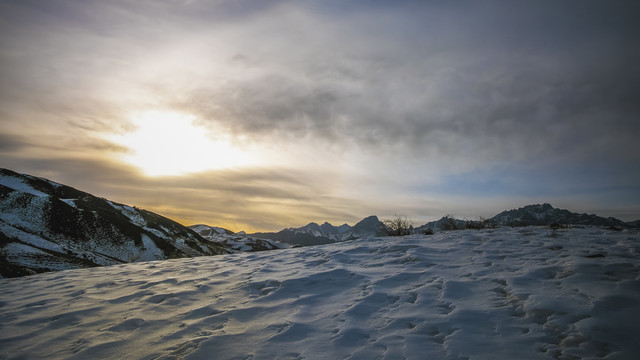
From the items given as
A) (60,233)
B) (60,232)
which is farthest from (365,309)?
(60,232)

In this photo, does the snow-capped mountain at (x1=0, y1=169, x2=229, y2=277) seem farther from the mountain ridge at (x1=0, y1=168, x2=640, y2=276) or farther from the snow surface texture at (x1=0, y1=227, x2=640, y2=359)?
the snow surface texture at (x1=0, y1=227, x2=640, y2=359)

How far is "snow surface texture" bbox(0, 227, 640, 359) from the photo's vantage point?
12.0 feet

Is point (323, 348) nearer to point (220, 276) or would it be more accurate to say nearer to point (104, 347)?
point (104, 347)

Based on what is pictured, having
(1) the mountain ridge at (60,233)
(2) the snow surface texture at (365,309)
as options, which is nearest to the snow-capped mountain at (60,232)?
(1) the mountain ridge at (60,233)

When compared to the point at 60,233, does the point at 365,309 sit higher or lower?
higher

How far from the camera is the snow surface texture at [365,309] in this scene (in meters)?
3.67

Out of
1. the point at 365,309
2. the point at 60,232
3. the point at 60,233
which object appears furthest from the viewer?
the point at 60,232

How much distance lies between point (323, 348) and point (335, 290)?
2323 millimetres

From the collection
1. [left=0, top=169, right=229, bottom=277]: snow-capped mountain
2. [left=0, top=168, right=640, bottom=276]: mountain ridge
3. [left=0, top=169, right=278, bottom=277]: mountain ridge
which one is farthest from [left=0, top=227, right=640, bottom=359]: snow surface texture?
[left=0, top=169, right=278, bottom=277]: mountain ridge

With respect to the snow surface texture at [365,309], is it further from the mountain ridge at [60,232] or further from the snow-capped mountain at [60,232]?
the mountain ridge at [60,232]

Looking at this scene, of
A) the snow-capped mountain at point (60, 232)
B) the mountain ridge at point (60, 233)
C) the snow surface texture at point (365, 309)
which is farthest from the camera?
the snow-capped mountain at point (60, 232)

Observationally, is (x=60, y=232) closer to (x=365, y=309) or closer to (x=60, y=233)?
(x=60, y=233)

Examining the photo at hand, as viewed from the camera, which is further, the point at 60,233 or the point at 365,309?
the point at 60,233

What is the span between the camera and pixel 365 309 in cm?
493
